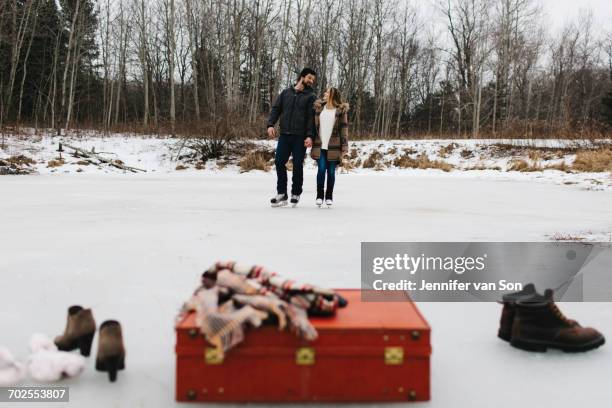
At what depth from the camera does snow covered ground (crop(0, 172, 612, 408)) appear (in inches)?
58.4

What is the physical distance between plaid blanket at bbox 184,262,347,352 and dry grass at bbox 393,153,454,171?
1282 cm

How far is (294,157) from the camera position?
570 cm

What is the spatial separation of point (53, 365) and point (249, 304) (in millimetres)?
587

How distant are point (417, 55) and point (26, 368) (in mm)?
36097

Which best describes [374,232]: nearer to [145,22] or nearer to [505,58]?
[505,58]

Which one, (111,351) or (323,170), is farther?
(323,170)

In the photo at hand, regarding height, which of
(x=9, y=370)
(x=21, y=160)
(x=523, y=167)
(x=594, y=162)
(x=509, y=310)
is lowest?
(x=9, y=370)

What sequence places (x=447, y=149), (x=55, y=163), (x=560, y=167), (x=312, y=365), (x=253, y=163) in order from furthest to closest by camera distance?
(x=447, y=149)
(x=253, y=163)
(x=55, y=163)
(x=560, y=167)
(x=312, y=365)

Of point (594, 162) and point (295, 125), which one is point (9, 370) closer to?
point (295, 125)

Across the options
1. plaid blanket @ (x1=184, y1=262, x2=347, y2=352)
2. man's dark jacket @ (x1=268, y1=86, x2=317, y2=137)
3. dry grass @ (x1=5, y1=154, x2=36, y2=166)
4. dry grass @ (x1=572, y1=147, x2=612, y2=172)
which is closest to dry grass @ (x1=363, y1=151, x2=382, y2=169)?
dry grass @ (x1=572, y1=147, x2=612, y2=172)

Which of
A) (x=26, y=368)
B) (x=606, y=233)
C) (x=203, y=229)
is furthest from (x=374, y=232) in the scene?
(x=26, y=368)

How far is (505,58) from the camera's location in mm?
25828

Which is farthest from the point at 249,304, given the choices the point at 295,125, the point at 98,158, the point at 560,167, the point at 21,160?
the point at 98,158

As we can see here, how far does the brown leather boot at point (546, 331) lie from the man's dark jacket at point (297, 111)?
4.14 m
